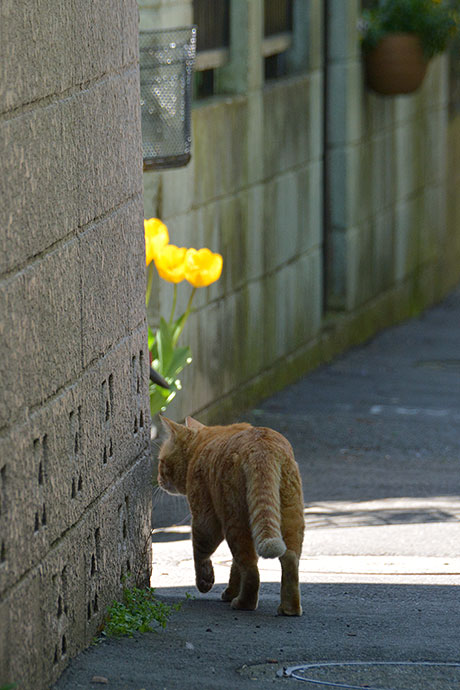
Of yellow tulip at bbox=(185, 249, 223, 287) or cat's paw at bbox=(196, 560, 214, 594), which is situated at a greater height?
yellow tulip at bbox=(185, 249, 223, 287)

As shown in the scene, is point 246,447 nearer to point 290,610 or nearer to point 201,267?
point 290,610

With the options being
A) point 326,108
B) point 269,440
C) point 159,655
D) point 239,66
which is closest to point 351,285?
point 326,108

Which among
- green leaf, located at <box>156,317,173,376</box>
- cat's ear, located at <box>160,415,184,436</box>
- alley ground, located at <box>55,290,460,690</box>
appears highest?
cat's ear, located at <box>160,415,184,436</box>

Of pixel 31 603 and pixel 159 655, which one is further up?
pixel 31 603

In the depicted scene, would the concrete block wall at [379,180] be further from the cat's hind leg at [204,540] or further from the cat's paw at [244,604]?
the cat's paw at [244,604]

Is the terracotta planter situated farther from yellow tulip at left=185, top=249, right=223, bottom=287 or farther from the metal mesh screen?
yellow tulip at left=185, top=249, right=223, bottom=287

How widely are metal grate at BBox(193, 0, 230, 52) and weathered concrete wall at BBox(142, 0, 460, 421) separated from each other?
8cm

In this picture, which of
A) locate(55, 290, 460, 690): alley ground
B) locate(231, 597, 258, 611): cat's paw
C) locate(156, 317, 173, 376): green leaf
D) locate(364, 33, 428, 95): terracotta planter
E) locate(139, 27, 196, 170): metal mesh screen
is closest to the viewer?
locate(55, 290, 460, 690): alley ground

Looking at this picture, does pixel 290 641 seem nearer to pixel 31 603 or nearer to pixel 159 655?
pixel 159 655

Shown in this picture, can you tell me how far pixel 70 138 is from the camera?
4.12 m

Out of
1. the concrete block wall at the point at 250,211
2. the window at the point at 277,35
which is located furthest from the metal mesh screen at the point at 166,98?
the window at the point at 277,35

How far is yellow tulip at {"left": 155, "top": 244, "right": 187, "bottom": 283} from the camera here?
6812 millimetres

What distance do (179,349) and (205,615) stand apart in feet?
8.40

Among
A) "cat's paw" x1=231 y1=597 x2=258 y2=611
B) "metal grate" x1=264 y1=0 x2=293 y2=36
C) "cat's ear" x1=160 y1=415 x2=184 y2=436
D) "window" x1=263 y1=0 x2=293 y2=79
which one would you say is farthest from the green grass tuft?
"metal grate" x1=264 y1=0 x2=293 y2=36
